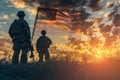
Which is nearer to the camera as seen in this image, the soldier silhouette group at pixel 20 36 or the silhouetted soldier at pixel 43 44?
the soldier silhouette group at pixel 20 36

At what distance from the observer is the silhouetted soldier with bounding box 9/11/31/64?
17.8 metres

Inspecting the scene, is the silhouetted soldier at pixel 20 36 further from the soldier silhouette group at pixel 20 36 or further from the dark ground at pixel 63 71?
the dark ground at pixel 63 71

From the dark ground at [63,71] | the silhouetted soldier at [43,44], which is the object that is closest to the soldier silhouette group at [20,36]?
the dark ground at [63,71]

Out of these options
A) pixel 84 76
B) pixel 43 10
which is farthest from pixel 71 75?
pixel 43 10

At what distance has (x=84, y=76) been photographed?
40.7ft

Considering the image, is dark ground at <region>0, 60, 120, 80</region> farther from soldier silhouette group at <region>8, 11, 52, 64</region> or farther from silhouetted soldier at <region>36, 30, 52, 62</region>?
silhouetted soldier at <region>36, 30, 52, 62</region>

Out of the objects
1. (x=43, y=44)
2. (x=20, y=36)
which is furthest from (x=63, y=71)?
(x=43, y=44)

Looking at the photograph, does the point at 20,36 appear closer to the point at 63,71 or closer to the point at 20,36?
the point at 20,36

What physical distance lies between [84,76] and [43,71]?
1.42 m

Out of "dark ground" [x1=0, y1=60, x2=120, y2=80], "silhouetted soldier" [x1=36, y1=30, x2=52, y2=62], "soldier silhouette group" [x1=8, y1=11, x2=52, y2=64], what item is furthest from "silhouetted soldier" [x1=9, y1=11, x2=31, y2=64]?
"silhouetted soldier" [x1=36, y1=30, x2=52, y2=62]

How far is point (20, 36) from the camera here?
1798 centimetres

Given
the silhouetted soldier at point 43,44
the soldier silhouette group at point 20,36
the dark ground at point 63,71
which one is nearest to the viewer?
the dark ground at point 63,71

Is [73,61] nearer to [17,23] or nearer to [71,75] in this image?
[71,75]

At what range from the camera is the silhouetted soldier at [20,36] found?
17.8 metres
